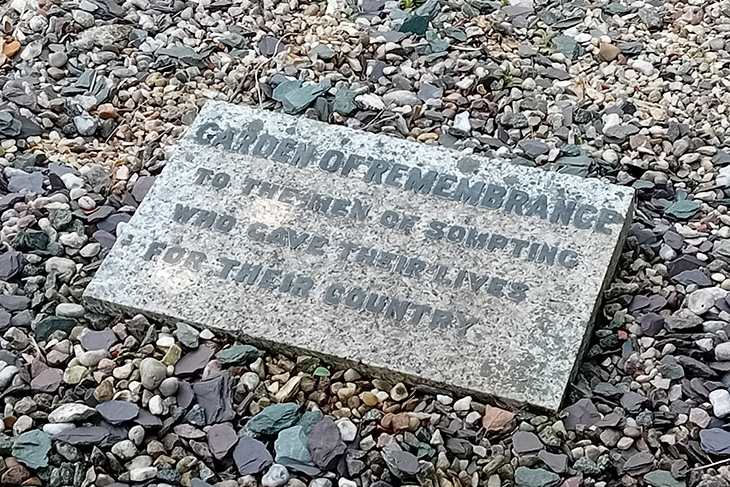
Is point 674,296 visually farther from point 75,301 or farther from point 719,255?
point 75,301

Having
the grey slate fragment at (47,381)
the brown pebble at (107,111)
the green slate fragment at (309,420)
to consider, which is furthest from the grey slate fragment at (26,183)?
the green slate fragment at (309,420)

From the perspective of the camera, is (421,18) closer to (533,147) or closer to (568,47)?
(568,47)

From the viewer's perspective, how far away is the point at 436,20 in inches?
143

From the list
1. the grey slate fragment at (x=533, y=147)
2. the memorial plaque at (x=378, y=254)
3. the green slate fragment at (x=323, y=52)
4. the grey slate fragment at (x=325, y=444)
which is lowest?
the grey slate fragment at (x=325, y=444)

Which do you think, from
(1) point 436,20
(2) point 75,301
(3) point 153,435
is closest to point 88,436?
(3) point 153,435

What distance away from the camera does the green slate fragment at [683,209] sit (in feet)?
9.64

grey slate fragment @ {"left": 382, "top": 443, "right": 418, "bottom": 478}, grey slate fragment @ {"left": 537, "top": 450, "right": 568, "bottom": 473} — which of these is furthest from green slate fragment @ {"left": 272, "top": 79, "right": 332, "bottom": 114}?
grey slate fragment @ {"left": 537, "top": 450, "right": 568, "bottom": 473}

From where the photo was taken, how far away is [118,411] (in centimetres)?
241

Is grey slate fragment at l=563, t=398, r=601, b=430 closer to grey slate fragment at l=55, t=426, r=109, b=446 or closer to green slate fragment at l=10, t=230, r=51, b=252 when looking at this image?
grey slate fragment at l=55, t=426, r=109, b=446

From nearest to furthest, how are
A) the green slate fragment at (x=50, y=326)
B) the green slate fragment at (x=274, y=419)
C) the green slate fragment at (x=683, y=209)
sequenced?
1. the green slate fragment at (x=274, y=419)
2. the green slate fragment at (x=50, y=326)
3. the green slate fragment at (x=683, y=209)

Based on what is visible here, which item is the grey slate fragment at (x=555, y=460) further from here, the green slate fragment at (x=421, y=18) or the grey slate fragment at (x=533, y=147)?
the green slate fragment at (x=421, y=18)

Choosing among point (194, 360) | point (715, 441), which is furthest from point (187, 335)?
Answer: point (715, 441)

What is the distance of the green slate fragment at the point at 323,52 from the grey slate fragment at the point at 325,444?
1.47 metres

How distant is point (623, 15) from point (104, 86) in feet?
5.94
